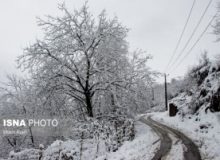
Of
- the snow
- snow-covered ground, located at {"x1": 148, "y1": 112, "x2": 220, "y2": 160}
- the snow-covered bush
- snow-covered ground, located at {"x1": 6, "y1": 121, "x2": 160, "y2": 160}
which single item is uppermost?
the snow-covered bush

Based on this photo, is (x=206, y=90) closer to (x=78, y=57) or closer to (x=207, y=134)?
(x=207, y=134)

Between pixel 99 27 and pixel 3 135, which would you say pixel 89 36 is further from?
pixel 3 135

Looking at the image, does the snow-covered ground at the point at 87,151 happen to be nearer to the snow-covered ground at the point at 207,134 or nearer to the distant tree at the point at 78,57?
the snow-covered ground at the point at 207,134

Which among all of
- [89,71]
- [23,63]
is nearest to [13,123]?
[23,63]

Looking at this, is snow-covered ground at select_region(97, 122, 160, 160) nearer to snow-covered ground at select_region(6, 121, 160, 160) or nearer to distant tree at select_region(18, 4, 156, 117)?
snow-covered ground at select_region(6, 121, 160, 160)

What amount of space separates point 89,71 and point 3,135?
11.5 m

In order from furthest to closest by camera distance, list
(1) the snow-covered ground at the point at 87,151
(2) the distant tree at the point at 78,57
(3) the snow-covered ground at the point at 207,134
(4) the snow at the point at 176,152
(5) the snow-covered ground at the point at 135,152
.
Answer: (2) the distant tree at the point at 78,57, (1) the snow-covered ground at the point at 87,151, (5) the snow-covered ground at the point at 135,152, (3) the snow-covered ground at the point at 207,134, (4) the snow at the point at 176,152

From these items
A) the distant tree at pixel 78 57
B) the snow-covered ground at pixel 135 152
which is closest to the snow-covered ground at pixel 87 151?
the snow-covered ground at pixel 135 152

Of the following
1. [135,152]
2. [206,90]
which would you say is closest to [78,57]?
[135,152]

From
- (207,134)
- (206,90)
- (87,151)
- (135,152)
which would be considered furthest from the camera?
(206,90)

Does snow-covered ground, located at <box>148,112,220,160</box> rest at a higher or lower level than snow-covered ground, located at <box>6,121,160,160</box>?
higher

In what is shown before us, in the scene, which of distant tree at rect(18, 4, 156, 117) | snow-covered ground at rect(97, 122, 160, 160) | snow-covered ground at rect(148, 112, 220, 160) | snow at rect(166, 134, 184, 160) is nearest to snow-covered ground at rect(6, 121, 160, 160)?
snow-covered ground at rect(97, 122, 160, 160)

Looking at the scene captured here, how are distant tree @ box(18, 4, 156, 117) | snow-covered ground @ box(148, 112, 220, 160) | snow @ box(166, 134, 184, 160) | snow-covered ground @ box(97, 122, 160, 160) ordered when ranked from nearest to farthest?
snow @ box(166, 134, 184, 160), snow-covered ground @ box(148, 112, 220, 160), snow-covered ground @ box(97, 122, 160, 160), distant tree @ box(18, 4, 156, 117)

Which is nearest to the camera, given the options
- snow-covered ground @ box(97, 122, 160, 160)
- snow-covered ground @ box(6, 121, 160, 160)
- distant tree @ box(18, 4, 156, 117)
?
snow-covered ground @ box(97, 122, 160, 160)
